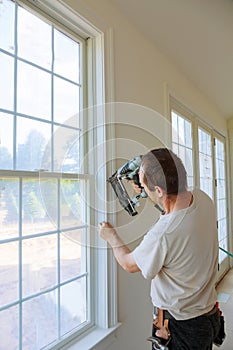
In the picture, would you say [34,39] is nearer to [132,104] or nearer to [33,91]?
[33,91]

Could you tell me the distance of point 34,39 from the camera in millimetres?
1331

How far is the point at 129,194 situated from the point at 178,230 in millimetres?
585

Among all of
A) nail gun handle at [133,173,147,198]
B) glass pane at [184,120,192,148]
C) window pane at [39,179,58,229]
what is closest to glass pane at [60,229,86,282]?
window pane at [39,179,58,229]

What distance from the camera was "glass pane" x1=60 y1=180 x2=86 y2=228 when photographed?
1453 mm

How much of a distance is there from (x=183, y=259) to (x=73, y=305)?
71 cm

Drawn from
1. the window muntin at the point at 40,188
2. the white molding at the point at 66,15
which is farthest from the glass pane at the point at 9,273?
the white molding at the point at 66,15

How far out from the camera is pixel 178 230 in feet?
3.60

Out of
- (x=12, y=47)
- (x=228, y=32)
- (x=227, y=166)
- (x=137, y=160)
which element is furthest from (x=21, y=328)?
(x=227, y=166)

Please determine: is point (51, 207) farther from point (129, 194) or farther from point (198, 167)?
point (198, 167)

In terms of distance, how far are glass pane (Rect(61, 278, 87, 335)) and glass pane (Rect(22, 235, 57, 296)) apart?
0.12m

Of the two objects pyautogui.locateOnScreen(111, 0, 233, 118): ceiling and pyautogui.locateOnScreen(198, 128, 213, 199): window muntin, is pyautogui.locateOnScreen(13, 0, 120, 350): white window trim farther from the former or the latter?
pyautogui.locateOnScreen(198, 128, 213, 199): window muntin

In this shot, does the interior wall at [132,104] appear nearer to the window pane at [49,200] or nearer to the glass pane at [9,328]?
the window pane at [49,200]

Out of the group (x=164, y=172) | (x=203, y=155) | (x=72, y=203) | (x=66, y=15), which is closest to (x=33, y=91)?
(x=66, y=15)

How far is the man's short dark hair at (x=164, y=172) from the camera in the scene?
1166mm
